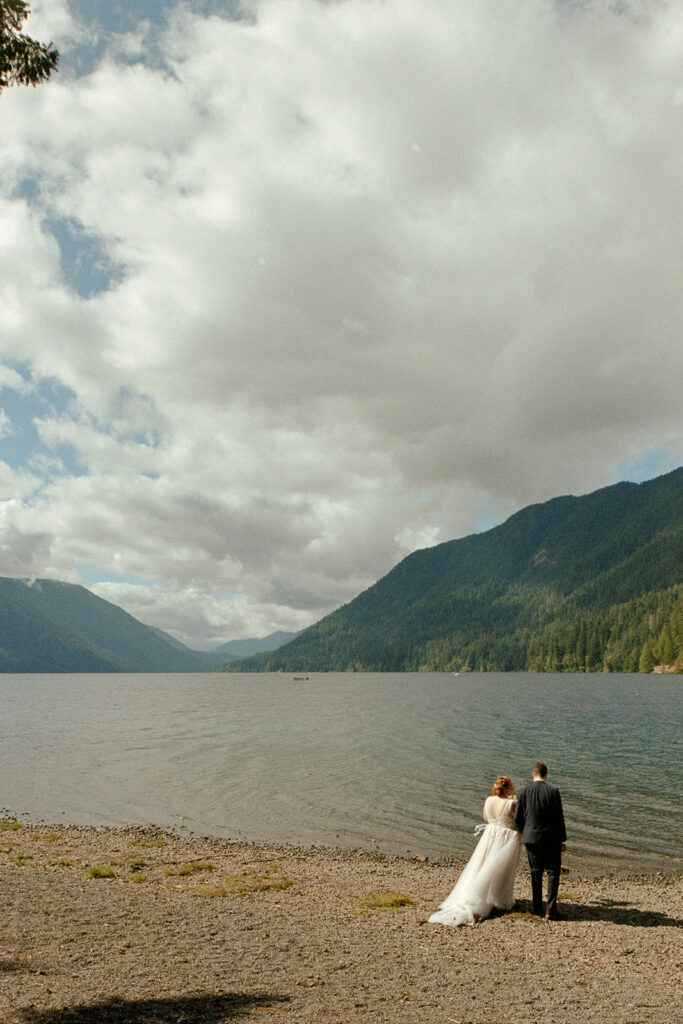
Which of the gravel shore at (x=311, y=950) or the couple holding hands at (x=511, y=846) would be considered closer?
the gravel shore at (x=311, y=950)

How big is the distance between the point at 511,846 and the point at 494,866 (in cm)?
73

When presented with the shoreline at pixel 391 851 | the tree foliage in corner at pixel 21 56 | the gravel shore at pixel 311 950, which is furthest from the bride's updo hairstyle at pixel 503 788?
the tree foliage in corner at pixel 21 56

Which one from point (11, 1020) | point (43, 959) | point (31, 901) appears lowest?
point (31, 901)

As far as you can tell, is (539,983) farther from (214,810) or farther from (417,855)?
(214,810)

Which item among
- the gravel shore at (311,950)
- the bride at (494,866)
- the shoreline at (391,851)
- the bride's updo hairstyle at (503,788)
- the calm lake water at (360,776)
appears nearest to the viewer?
the gravel shore at (311,950)

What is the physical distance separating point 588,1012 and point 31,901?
14326mm

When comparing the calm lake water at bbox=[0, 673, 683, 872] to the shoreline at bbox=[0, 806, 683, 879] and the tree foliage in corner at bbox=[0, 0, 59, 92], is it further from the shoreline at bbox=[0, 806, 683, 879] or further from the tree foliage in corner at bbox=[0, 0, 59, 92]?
the tree foliage in corner at bbox=[0, 0, 59, 92]

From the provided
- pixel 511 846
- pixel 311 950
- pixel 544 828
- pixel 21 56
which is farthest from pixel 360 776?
pixel 21 56

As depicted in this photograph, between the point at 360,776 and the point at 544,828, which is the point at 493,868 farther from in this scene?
the point at 360,776

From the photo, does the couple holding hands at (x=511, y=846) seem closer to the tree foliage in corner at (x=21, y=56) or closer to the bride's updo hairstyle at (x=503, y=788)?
the bride's updo hairstyle at (x=503, y=788)

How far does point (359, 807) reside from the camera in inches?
1432

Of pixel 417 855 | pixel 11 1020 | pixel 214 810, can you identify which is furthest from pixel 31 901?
pixel 214 810

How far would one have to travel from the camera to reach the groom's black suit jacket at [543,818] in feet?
56.5

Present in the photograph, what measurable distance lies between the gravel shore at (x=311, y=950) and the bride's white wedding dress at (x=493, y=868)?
0.55m
